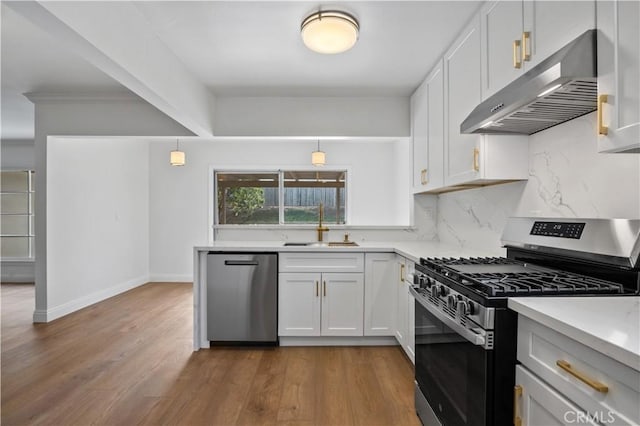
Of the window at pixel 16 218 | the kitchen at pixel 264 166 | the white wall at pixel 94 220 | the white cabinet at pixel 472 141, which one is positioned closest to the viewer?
the kitchen at pixel 264 166

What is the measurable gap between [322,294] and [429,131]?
1686 mm

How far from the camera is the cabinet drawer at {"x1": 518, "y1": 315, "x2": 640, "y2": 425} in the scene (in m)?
0.80

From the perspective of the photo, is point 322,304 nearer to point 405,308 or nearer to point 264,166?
point 405,308

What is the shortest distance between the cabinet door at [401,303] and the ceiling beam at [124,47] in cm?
219

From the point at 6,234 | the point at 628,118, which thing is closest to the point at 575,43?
the point at 628,118

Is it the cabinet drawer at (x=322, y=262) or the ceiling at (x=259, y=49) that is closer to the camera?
the ceiling at (x=259, y=49)

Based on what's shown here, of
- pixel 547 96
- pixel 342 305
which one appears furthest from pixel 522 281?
pixel 342 305

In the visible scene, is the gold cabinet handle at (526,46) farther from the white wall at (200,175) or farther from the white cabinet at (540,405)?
the white wall at (200,175)

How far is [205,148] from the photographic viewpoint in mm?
6016

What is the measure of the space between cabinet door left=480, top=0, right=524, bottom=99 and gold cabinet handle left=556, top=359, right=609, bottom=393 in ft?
4.15

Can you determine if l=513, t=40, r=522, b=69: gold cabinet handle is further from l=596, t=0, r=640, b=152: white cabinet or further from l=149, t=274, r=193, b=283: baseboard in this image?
l=149, t=274, r=193, b=283: baseboard

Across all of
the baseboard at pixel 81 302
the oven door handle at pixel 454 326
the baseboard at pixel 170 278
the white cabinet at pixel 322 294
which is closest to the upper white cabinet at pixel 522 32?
the oven door handle at pixel 454 326

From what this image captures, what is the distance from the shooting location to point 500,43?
179 centimetres

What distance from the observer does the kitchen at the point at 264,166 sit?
178cm
